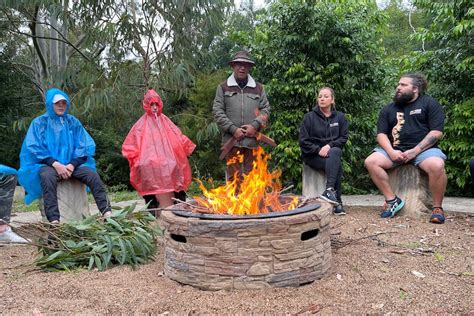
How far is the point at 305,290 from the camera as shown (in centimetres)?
273

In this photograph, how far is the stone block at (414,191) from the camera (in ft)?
15.6

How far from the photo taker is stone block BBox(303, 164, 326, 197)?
5.29 meters

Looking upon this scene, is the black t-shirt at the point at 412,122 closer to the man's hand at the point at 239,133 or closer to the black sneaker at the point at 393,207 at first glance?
the black sneaker at the point at 393,207

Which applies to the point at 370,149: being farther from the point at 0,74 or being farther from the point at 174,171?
the point at 0,74

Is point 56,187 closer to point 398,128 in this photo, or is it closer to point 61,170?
point 61,170

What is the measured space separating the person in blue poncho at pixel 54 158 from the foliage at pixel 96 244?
58cm

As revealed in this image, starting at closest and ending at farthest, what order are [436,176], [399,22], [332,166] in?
[436,176] < [332,166] < [399,22]

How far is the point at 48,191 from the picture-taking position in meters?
4.04

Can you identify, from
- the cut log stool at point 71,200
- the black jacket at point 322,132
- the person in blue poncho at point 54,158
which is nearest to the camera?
the person in blue poncho at point 54,158

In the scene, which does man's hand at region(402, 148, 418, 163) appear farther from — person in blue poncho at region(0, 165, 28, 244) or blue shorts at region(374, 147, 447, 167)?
person in blue poncho at region(0, 165, 28, 244)

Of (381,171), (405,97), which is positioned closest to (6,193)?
(381,171)

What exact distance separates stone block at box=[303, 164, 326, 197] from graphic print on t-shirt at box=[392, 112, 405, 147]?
87 cm

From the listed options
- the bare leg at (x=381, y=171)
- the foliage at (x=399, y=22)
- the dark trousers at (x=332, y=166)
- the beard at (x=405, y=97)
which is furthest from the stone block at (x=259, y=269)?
the foliage at (x=399, y=22)

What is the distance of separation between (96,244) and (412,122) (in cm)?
342
